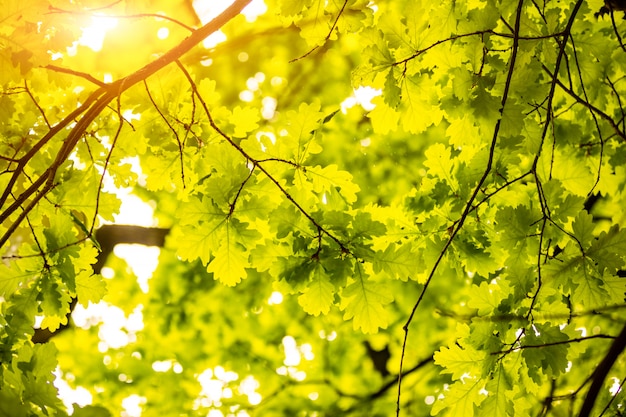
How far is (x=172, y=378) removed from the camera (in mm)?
5875

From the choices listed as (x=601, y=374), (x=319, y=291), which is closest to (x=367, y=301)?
(x=319, y=291)

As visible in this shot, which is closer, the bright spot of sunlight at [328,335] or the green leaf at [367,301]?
the green leaf at [367,301]

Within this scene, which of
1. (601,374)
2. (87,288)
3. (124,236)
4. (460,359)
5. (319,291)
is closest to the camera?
(601,374)

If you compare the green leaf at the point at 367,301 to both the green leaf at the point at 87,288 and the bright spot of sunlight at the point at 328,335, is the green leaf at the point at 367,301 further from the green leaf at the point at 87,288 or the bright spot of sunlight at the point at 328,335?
the bright spot of sunlight at the point at 328,335

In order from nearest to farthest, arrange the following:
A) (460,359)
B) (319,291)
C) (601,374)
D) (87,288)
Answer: (601,374) < (319,291) < (460,359) < (87,288)

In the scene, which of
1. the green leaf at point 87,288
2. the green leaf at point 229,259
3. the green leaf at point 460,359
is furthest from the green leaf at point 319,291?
the green leaf at point 87,288

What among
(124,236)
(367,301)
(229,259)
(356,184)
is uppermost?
(124,236)

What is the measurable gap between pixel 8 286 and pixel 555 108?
3.28 metres

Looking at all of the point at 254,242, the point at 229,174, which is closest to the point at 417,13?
the point at 229,174

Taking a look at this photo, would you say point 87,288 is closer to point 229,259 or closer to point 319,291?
point 229,259

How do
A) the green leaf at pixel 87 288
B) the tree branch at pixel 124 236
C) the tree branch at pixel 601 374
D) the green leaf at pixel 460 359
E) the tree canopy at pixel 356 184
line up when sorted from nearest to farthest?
the tree branch at pixel 601 374
the tree canopy at pixel 356 184
the green leaf at pixel 460 359
the green leaf at pixel 87 288
the tree branch at pixel 124 236

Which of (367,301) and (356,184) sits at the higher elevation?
(356,184)

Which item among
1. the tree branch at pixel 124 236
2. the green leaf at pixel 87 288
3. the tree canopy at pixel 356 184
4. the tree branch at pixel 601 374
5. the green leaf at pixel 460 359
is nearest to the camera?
the tree branch at pixel 601 374

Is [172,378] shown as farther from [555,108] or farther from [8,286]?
[555,108]
